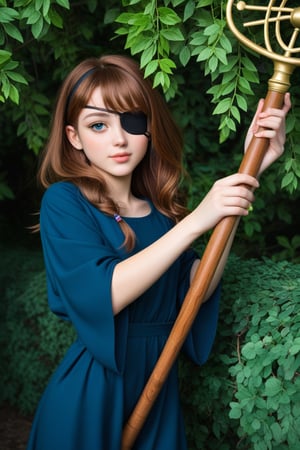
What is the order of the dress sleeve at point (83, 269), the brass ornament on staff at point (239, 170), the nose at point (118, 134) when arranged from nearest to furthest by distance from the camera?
the brass ornament on staff at point (239, 170), the dress sleeve at point (83, 269), the nose at point (118, 134)

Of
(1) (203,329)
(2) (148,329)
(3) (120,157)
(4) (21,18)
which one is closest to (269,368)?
(1) (203,329)

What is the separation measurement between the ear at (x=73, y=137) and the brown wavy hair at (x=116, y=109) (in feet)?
0.08

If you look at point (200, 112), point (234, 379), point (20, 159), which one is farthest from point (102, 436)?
point (20, 159)

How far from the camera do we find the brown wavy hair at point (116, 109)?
92.8 inches

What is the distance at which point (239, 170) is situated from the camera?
205 centimetres

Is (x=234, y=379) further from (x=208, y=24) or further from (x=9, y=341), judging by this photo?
(x=9, y=341)

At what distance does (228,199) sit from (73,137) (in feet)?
2.44

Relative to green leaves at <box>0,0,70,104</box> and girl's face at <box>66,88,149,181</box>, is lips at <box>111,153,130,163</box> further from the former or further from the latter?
green leaves at <box>0,0,70,104</box>

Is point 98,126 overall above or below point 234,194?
above

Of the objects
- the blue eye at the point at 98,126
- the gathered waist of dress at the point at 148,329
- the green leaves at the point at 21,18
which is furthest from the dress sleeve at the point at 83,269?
the green leaves at the point at 21,18

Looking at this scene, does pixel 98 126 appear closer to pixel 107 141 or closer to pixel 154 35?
pixel 107 141

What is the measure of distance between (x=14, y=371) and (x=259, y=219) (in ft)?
6.13

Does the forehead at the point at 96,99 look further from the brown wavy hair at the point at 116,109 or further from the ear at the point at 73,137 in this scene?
the ear at the point at 73,137

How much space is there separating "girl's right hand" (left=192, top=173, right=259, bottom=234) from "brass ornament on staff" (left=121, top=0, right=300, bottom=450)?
36mm
